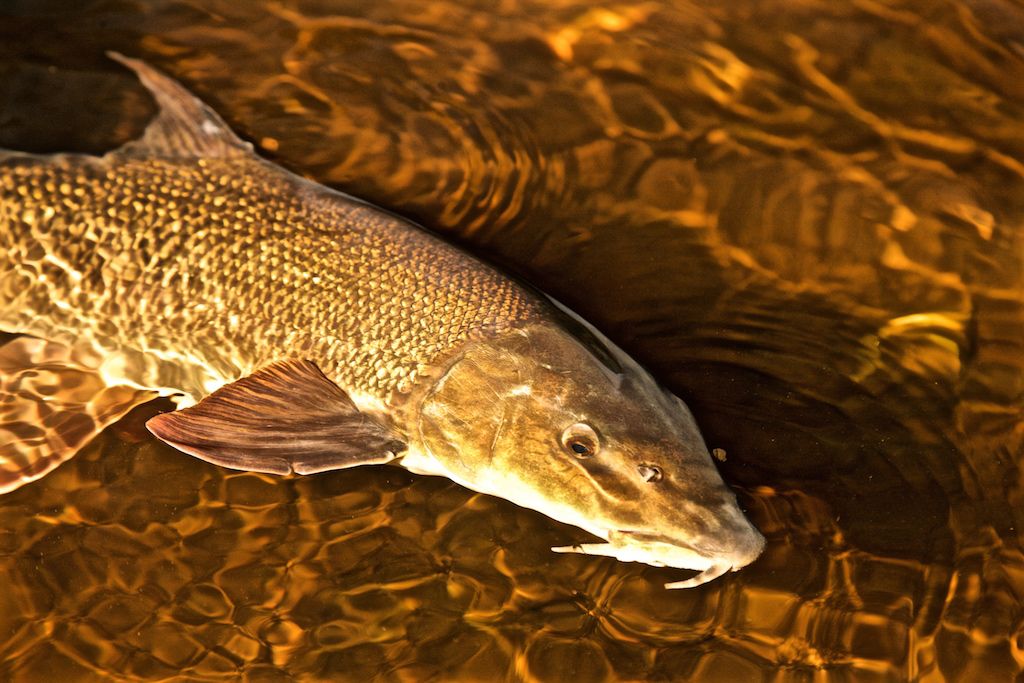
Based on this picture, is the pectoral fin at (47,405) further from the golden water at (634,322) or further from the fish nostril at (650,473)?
the fish nostril at (650,473)

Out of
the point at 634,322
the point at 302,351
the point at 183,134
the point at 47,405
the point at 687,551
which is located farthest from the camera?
the point at 634,322

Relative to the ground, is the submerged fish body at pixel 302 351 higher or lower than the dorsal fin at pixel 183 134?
lower

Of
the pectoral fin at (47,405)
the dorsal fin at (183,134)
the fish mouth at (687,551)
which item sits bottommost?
the pectoral fin at (47,405)

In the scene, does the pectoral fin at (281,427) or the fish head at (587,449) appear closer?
the fish head at (587,449)

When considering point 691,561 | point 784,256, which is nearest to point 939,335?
point 784,256

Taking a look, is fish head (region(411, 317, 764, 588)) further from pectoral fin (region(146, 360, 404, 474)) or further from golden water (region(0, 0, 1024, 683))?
golden water (region(0, 0, 1024, 683))

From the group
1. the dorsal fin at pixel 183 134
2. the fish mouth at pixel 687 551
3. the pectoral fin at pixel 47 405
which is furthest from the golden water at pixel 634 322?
the dorsal fin at pixel 183 134

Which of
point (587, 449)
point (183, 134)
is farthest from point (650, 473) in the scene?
point (183, 134)

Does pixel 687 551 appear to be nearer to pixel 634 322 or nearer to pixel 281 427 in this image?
pixel 634 322
